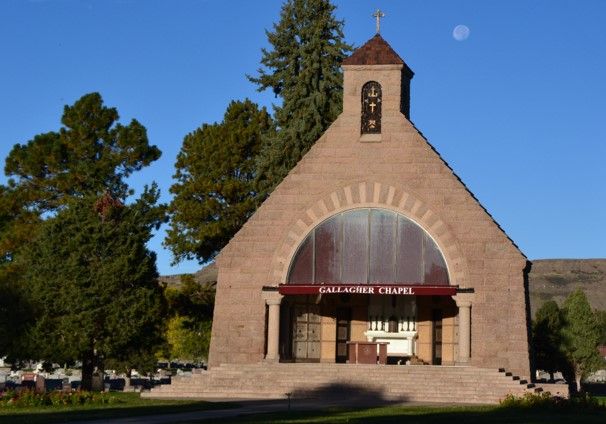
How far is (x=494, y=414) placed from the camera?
33.4 m

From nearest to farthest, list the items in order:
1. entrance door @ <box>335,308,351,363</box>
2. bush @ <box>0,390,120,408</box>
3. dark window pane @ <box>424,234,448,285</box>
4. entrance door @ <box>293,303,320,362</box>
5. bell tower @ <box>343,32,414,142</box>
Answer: bush @ <box>0,390,120,408</box>, dark window pane @ <box>424,234,448,285</box>, bell tower @ <box>343,32,414,142</box>, entrance door @ <box>293,303,320,362</box>, entrance door @ <box>335,308,351,363</box>

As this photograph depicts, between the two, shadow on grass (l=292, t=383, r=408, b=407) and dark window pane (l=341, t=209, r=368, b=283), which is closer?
shadow on grass (l=292, t=383, r=408, b=407)

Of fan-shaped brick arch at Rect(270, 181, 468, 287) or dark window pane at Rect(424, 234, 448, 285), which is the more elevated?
fan-shaped brick arch at Rect(270, 181, 468, 287)

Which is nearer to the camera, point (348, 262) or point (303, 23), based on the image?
point (348, 262)

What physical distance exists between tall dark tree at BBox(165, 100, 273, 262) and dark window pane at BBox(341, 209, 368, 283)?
15.1 metres

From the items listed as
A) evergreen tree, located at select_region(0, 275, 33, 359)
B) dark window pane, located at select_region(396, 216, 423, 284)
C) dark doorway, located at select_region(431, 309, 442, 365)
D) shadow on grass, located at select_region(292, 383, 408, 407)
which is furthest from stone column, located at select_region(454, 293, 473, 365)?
evergreen tree, located at select_region(0, 275, 33, 359)

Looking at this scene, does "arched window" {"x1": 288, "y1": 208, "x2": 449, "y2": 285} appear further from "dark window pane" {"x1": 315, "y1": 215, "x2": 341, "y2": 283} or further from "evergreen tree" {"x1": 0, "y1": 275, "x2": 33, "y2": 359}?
"evergreen tree" {"x1": 0, "y1": 275, "x2": 33, "y2": 359}

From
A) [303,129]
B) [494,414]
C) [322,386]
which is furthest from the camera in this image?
[303,129]

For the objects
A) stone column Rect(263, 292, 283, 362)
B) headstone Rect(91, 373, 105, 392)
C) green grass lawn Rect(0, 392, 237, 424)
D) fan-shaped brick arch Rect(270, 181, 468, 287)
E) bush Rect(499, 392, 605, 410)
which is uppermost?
fan-shaped brick arch Rect(270, 181, 468, 287)

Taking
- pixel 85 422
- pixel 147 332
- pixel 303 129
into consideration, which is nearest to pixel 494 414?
pixel 85 422

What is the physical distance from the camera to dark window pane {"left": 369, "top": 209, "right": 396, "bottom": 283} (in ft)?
162

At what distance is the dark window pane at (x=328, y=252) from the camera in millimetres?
49906

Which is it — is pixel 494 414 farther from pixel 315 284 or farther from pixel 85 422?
pixel 315 284

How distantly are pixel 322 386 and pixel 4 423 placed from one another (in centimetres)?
1883
